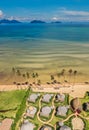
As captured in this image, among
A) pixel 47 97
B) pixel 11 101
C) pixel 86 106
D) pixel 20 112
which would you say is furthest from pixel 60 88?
pixel 20 112

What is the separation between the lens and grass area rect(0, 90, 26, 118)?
235ft

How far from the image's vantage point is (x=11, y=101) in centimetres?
7806

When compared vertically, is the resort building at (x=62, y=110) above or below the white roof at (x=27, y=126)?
above

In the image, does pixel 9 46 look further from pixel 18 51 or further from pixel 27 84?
pixel 27 84

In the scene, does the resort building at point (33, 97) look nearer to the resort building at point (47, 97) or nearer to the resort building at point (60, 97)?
the resort building at point (47, 97)

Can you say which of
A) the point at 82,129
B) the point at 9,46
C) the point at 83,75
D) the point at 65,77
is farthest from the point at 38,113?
the point at 9,46

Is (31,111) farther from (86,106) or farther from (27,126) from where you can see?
(86,106)

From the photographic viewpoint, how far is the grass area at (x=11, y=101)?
7168 centimetres

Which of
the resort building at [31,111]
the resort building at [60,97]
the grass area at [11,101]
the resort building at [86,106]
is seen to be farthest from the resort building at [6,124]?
the resort building at [86,106]

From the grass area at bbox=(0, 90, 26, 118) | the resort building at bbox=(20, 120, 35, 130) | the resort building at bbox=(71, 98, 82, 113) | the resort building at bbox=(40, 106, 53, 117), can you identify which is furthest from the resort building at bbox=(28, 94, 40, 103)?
the resort building at bbox=(20, 120, 35, 130)

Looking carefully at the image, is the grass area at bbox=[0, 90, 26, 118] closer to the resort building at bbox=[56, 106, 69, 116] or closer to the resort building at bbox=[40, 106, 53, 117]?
the resort building at bbox=[40, 106, 53, 117]

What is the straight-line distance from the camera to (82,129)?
64.1 m

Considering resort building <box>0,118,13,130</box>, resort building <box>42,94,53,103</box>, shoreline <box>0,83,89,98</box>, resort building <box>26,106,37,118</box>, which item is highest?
shoreline <box>0,83,89,98</box>

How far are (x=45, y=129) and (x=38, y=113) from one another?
914 cm
